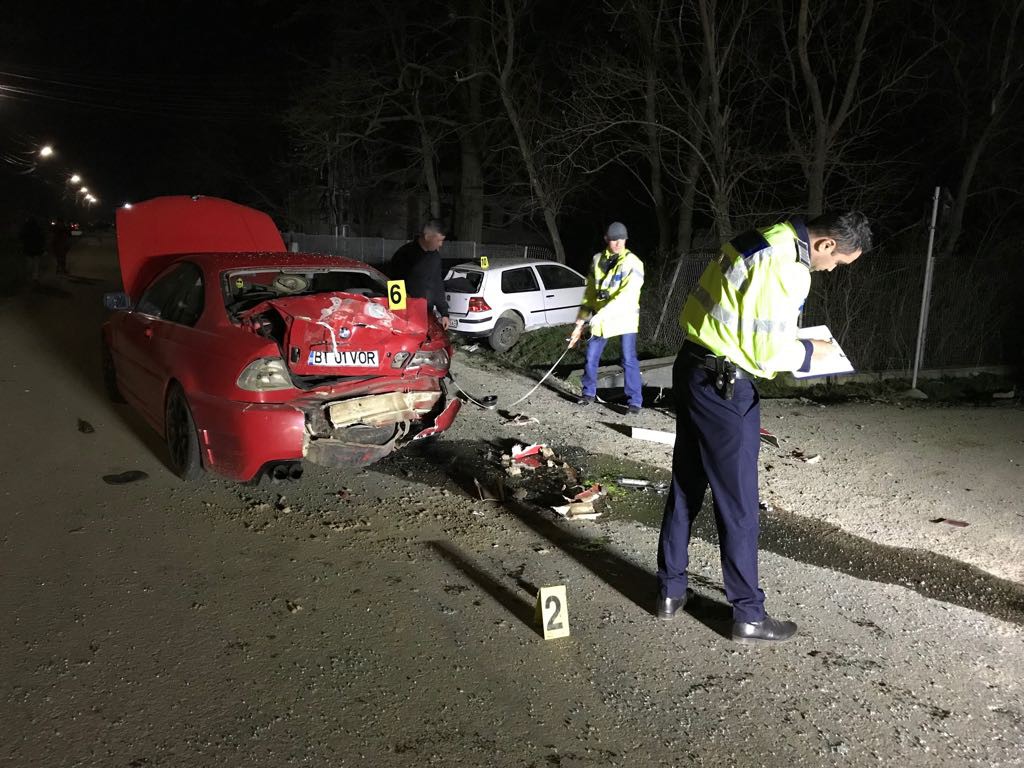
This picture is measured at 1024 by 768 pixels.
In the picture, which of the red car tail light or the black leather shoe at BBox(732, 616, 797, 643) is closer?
the black leather shoe at BBox(732, 616, 797, 643)

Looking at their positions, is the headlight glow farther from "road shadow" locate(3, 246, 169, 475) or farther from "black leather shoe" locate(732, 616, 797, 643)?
"black leather shoe" locate(732, 616, 797, 643)

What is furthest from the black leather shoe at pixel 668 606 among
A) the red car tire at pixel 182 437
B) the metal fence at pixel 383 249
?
the metal fence at pixel 383 249

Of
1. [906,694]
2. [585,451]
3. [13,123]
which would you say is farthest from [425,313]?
[13,123]

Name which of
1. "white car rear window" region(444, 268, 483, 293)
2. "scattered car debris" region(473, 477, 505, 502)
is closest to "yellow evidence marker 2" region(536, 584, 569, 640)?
"scattered car debris" region(473, 477, 505, 502)

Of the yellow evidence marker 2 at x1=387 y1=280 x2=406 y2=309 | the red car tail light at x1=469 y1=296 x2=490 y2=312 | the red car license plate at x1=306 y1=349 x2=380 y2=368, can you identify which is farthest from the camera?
the red car tail light at x1=469 y1=296 x2=490 y2=312

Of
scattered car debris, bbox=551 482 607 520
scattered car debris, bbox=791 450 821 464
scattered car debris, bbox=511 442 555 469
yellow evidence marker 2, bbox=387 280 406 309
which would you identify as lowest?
scattered car debris, bbox=791 450 821 464

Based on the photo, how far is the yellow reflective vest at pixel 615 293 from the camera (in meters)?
7.43

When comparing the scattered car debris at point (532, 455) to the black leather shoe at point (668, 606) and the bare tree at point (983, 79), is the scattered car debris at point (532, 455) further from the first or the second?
the bare tree at point (983, 79)

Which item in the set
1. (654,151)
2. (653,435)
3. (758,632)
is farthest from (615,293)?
(654,151)

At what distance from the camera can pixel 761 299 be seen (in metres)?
3.37

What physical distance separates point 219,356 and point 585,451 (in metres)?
3.11

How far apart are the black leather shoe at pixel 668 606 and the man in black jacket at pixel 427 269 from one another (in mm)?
3924

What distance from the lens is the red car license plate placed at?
5023 millimetres

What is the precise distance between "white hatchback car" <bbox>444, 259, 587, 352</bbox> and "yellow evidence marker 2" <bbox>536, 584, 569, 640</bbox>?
9272 millimetres
